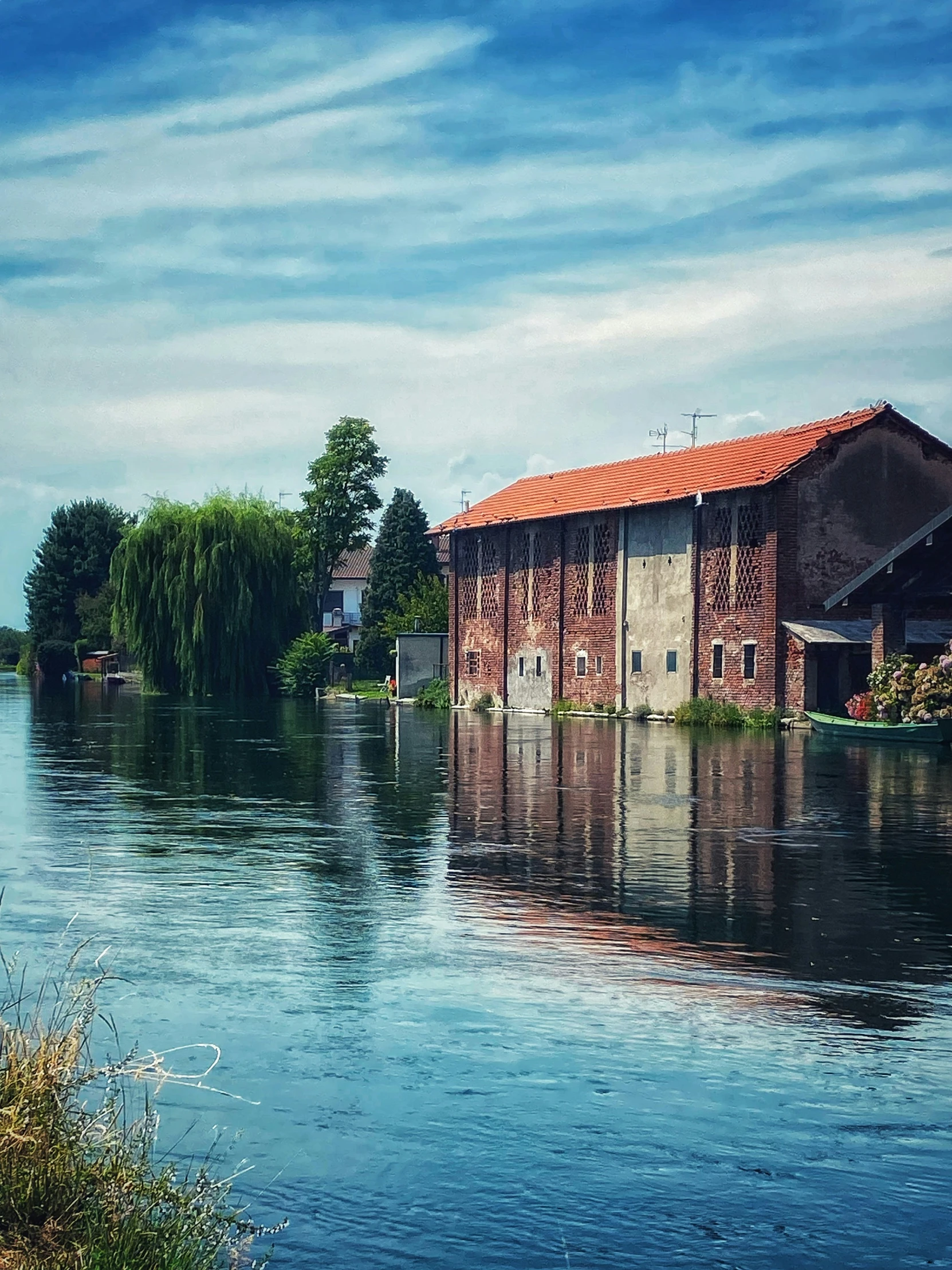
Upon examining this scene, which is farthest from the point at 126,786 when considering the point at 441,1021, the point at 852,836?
the point at 441,1021

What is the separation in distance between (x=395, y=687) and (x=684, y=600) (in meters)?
22.0

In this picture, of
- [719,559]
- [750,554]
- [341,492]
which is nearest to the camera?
[750,554]

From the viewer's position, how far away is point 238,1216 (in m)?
6.54

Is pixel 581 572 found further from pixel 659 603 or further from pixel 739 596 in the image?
pixel 739 596

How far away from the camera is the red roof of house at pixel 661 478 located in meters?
46.3

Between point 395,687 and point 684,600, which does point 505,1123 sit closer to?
point 684,600

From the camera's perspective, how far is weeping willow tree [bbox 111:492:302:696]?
7288cm

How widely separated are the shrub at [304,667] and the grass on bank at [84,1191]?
65.8 metres

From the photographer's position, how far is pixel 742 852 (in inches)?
684

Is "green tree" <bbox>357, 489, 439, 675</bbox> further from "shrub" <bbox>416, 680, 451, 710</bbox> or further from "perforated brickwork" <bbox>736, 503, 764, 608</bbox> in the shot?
"perforated brickwork" <bbox>736, 503, 764, 608</bbox>

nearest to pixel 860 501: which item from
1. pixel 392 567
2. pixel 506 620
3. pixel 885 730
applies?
pixel 885 730

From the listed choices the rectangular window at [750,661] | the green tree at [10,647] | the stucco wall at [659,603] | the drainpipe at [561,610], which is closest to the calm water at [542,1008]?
the rectangular window at [750,661]

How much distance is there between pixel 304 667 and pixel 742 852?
185 ft

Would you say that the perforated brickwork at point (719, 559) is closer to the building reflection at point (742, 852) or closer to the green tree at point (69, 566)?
the building reflection at point (742, 852)
